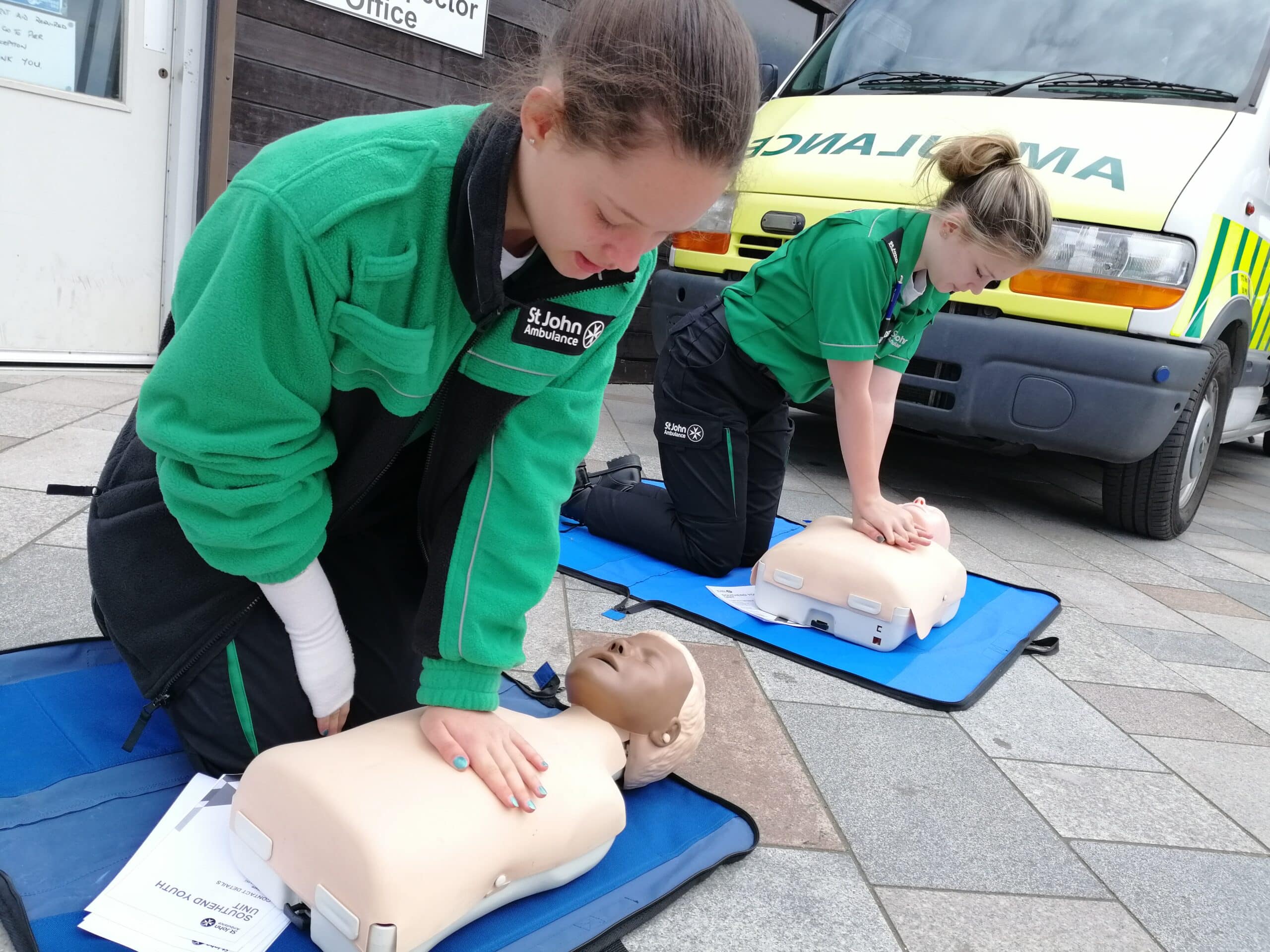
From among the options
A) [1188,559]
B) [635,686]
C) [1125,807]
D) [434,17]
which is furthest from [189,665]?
[434,17]

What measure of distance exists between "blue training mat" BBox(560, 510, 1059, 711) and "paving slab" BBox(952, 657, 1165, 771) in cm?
5

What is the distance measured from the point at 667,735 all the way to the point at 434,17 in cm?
436

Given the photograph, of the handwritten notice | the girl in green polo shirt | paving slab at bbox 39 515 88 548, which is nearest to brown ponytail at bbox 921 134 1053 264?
the girl in green polo shirt

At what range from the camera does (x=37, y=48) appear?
398 cm

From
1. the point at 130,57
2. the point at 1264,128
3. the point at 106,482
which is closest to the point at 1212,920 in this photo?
the point at 106,482

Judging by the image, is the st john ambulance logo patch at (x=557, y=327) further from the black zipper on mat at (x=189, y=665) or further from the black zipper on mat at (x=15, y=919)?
the black zipper on mat at (x=15, y=919)

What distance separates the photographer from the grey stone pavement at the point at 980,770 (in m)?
1.48

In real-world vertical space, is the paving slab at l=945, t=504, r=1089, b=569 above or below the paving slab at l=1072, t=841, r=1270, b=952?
above

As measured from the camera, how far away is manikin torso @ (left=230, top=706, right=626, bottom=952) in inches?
44.4

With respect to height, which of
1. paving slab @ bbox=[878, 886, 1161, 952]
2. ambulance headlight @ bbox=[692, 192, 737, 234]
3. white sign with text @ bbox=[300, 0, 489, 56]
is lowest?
paving slab @ bbox=[878, 886, 1161, 952]

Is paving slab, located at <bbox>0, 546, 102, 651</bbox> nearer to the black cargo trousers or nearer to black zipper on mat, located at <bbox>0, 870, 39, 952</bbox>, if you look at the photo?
the black cargo trousers

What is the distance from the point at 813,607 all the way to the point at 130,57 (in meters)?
3.83

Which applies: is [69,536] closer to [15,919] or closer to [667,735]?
[15,919]

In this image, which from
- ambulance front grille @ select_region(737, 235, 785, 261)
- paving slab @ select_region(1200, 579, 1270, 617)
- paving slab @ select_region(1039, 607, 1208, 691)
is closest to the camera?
paving slab @ select_region(1039, 607, 1208, 691)
